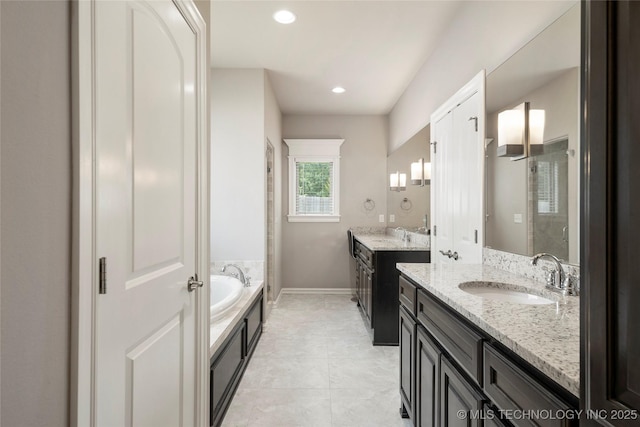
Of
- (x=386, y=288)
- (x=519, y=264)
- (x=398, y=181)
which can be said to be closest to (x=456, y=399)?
(x=519, y=264)

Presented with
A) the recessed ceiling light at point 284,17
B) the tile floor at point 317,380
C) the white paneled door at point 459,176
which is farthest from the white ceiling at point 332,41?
the tile floor at point 317,380

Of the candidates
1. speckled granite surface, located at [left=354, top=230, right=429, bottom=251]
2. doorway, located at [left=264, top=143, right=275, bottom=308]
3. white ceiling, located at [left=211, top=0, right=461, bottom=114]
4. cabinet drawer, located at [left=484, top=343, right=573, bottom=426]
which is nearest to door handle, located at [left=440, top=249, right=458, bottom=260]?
speckled granite surface, located at [left=354, top=230, right=429, bottom=251]

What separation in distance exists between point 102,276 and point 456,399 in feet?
3.95

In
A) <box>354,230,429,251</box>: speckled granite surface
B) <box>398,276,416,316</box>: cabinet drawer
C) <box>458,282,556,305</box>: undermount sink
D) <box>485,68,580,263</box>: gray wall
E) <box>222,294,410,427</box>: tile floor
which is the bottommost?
<box>222,294,410,427</box>: tile floor

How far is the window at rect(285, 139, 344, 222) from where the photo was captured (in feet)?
16.5

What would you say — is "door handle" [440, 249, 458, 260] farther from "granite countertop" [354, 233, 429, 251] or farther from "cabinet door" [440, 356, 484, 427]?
"cabinet door" [440, 356, 484, 427]

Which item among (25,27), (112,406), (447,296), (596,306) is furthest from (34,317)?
(447,296)

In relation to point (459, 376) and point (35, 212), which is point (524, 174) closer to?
point (459, 376)

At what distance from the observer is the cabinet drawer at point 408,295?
1.71 meters

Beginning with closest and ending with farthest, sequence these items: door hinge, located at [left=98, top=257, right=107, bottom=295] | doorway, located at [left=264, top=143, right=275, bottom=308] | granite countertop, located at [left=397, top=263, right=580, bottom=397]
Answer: granite countertop, located at [left=397, top=263, right=580, bottom=397] → door hinge, located at [left=98, top=257, right=107, bottom=295] → doorway, located at [left=264, top=143, right=275, bottom=308]

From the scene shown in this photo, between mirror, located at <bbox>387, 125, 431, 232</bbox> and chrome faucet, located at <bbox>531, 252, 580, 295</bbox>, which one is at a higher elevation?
mirror, located at <bbox>387, 125, 431, 232</bbox>

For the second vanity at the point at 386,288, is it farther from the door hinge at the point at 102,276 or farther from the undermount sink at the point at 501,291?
the door hinge at the point at 102,276

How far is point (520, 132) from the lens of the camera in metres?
1.70

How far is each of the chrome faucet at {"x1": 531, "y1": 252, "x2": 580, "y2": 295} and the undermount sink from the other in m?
0.09
